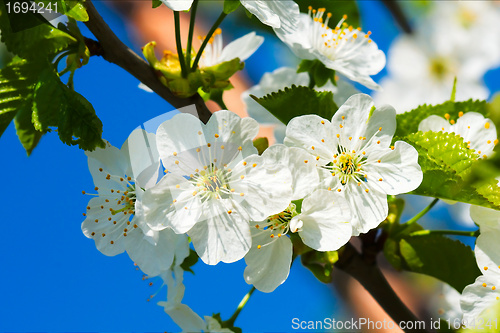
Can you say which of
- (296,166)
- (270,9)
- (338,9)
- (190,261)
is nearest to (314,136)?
(296,166)

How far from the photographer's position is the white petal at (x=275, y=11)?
54cm

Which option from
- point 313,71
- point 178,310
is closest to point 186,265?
point 178,310

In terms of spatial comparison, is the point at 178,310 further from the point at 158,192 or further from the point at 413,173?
the point at 413,173

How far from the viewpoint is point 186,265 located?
0.69 metres

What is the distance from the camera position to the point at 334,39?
793 millimetres

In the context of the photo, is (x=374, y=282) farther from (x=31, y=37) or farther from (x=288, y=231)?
(x=31, y=37)

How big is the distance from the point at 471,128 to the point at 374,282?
0.24 meters

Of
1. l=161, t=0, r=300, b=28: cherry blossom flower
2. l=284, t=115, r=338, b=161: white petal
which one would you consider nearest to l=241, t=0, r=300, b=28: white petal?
l=161, t=0, r=300, b=28: cherry blossom flower

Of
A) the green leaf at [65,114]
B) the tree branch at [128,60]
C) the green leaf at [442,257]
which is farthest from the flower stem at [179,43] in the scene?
the green leaf at [442,257]

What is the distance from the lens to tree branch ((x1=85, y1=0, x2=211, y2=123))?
58 cm

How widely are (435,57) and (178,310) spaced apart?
1.28 m

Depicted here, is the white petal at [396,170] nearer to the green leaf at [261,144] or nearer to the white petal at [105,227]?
the green leaf at [261,144]

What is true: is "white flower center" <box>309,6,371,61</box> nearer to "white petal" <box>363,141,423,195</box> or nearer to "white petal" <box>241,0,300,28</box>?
"white petal" <box>241,0,300,28</box>

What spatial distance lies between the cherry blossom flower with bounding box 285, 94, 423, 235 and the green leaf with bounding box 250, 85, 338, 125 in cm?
4
